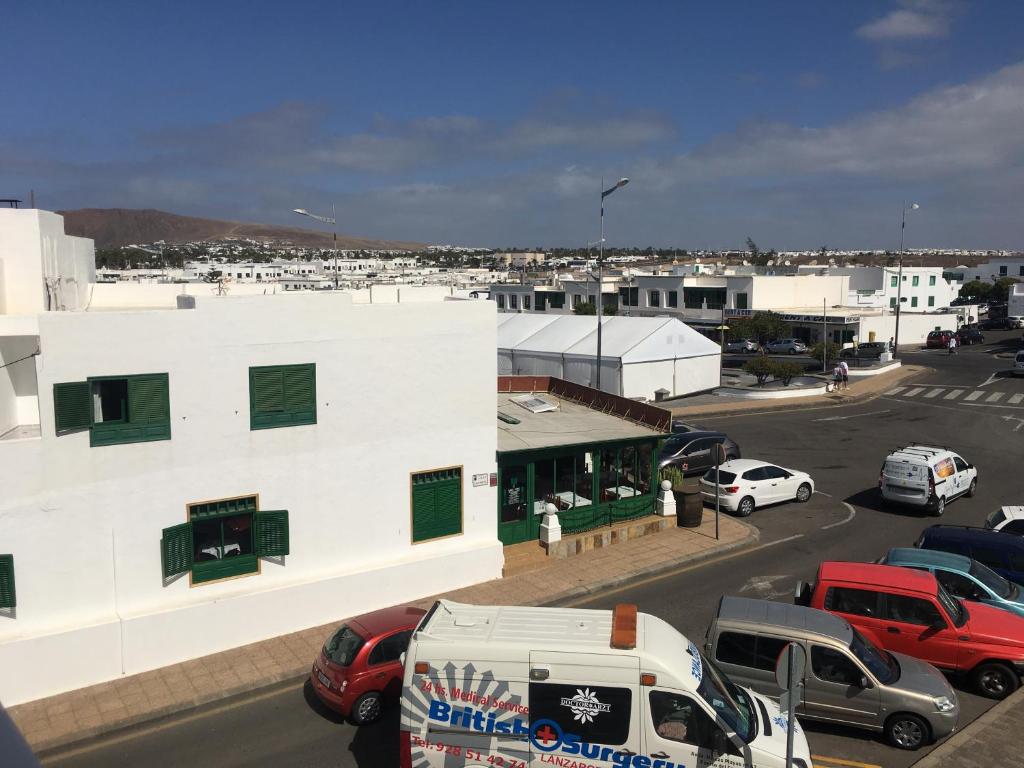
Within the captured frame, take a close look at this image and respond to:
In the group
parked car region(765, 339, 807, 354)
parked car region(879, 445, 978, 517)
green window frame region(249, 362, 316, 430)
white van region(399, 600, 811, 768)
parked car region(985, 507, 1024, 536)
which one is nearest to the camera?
white van region(399, 600, 811, 768)

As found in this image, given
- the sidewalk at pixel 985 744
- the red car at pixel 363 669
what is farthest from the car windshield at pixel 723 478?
the red car at pixel 363 669

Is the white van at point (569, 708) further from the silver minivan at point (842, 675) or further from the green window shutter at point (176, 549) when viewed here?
the green window shutter at point (176, 549)

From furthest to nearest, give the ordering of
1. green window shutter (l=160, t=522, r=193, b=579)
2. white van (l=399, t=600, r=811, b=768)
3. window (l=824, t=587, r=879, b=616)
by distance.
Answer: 1. green window shutter (l=160, t=522, r=193, b=579)
2. window (l=824, t=587, r=879, b=616)
3. white van (l=399, t=600, r=811, b=768)

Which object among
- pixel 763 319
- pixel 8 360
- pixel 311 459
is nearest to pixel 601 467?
pixel 311 459

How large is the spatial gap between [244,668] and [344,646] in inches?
105

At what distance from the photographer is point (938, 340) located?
63.3 metres

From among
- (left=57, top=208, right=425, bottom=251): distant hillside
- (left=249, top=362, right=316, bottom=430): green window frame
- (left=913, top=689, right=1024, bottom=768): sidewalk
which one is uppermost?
(left=57, top=208, right=425, bottom=251): distant hillside

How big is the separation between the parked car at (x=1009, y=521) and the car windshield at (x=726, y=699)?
35.0 ft

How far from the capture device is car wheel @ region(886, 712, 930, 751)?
9977 mm

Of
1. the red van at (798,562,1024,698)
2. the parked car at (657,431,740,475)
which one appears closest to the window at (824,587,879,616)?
the red van at (798,562,1024,698)

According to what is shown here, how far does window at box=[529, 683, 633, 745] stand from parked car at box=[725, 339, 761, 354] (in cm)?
5560

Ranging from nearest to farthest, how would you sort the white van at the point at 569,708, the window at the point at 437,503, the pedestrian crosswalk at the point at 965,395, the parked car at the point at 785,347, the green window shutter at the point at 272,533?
1. the white van at the point at 569,708
2. the green window shutter at the point at 272,533
3. the window at the point at 437,503
4. the pedestrian crosswalk at the point at 965,395
5. the parked car at the point at 785,347

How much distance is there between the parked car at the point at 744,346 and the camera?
60950 millimetres

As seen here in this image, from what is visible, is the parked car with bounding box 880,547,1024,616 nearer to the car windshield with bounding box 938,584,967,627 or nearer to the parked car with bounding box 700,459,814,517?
the car windshield with bounding box 938,584,967,627
